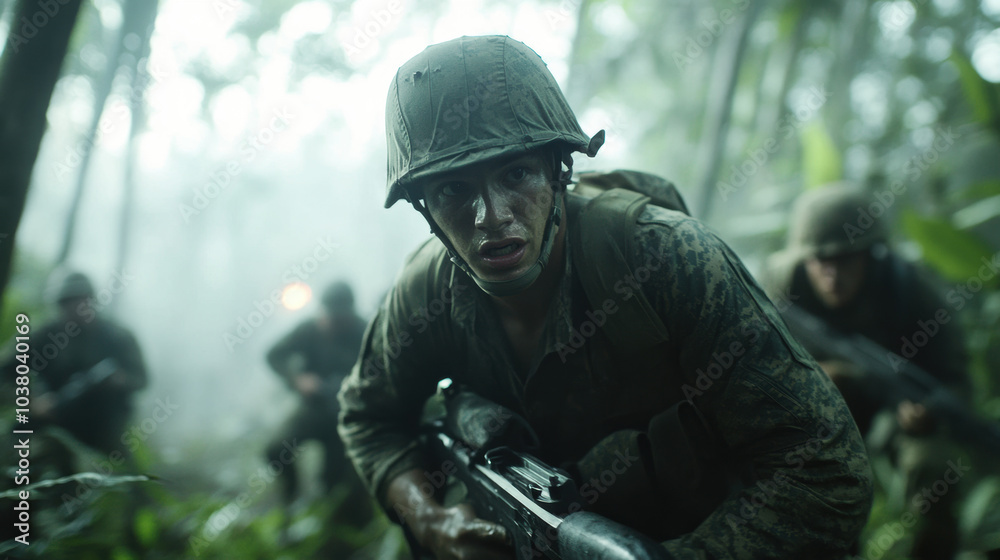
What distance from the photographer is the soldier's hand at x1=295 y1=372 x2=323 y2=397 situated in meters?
5.12

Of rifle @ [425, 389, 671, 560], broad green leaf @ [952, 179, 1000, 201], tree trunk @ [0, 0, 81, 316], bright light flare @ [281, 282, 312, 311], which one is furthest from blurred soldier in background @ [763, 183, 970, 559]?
bright light flare @ [281, 282, 312, 311]

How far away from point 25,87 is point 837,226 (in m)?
4.40

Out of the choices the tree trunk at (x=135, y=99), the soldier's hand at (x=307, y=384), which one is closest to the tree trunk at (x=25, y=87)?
the soldier's hand at (x=307, y=384)

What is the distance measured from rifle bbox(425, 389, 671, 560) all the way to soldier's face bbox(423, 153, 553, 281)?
593 mm

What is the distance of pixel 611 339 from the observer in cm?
171

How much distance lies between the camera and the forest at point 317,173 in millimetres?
3410

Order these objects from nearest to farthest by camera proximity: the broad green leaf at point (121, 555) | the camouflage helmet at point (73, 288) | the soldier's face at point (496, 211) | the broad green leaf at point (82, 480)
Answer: the soldier's face at point (496, 211)
the broad green leaf at point (82, 480)
the broad green leaf at point (121, 555)
the camouflage helmet at point (73, 288)

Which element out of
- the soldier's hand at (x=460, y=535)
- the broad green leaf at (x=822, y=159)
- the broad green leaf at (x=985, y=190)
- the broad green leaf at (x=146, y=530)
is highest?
the broad green leaf at (x=822, y=159)

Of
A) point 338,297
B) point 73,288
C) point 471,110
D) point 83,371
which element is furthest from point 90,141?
point 471,110

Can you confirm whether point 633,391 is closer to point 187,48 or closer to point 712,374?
point 712,374

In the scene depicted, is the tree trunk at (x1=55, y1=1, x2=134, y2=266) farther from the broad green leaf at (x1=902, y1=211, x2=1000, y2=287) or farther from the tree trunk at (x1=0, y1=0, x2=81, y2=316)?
the broad green leaf at (x1=902, y1=211, x2=1000, y2=287)

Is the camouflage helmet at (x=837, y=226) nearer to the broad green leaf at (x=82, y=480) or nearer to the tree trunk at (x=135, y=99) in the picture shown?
the broad green leaf at (x=82, y=480)

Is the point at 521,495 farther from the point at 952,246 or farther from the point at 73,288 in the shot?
the point at 73,288

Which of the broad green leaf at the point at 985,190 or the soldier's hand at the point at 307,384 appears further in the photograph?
the soldier's hand at the point at 307,384
